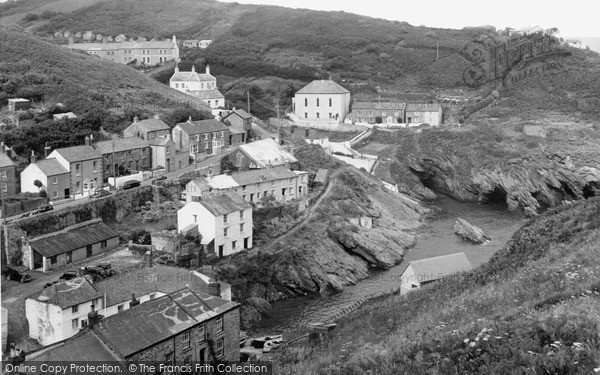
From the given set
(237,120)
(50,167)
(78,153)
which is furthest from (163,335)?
(237,120)

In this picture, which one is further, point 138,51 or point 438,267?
point 138,51

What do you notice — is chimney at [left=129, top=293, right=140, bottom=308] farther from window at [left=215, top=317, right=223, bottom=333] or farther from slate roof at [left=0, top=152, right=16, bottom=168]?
slate roof at [left=0, top=152, right=16, bottom=168]

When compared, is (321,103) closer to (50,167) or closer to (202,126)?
(202,126)

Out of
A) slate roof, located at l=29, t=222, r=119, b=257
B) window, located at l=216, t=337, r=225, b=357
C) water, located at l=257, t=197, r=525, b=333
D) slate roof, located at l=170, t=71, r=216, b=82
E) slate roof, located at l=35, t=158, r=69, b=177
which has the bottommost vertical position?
water, located at l=257, t=197, r=525, b=333

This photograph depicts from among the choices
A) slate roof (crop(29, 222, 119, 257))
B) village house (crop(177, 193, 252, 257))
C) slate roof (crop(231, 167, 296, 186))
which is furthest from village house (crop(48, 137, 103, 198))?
slate roof (crop(231, 167, 296, 186))

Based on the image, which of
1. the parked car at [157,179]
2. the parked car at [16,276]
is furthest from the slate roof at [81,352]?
the parked car at [157,179]

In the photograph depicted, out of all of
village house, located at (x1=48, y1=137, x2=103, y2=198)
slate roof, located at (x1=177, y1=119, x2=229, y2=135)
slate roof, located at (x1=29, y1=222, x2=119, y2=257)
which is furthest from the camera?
slate roof, located at (x1=177, y1=119, x2=229, y2=135)
